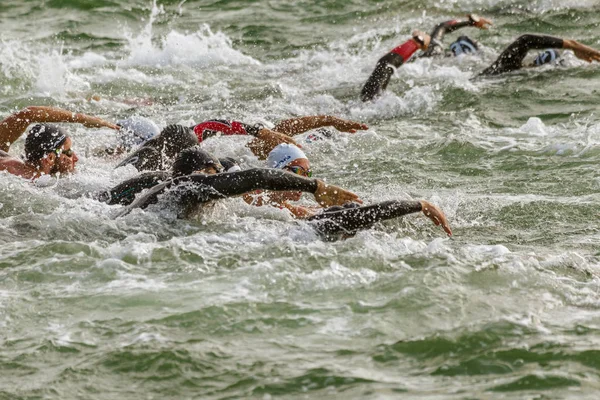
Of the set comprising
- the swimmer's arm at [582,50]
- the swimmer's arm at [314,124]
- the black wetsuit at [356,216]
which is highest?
the swimmer's arm at [582,50]

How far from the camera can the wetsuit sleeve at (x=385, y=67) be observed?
11.6m

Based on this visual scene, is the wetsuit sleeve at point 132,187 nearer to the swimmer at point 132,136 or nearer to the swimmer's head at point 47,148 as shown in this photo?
the swimmer's head at point 47,148

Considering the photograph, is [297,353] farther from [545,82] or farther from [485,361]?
[545,82]

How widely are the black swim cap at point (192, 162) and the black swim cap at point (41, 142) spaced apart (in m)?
1.59

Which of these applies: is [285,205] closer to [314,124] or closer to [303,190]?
[303,190]

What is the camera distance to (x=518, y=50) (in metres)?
12.9

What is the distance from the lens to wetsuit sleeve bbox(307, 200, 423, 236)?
704cm

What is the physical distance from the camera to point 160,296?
20.5 ft

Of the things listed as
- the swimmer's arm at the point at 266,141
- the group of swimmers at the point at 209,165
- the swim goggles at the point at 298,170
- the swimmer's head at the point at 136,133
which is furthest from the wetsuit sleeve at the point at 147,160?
the swim goggles at the point at 298,170

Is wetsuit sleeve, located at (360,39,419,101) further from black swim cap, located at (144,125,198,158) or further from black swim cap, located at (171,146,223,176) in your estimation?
black swim cap, located at (171,146,223,176)

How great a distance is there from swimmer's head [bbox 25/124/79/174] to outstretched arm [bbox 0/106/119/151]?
28cm

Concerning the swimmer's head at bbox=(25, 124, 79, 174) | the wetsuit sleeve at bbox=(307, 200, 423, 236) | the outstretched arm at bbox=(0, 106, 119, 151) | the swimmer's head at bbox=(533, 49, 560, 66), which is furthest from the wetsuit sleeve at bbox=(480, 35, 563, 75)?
the swimmer's head at bbox=(25, 124, 79, 174)

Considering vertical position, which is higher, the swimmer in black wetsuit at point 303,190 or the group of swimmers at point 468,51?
the group of swimmers at point 468,51

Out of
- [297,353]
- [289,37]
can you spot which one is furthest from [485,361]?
[289,37]
